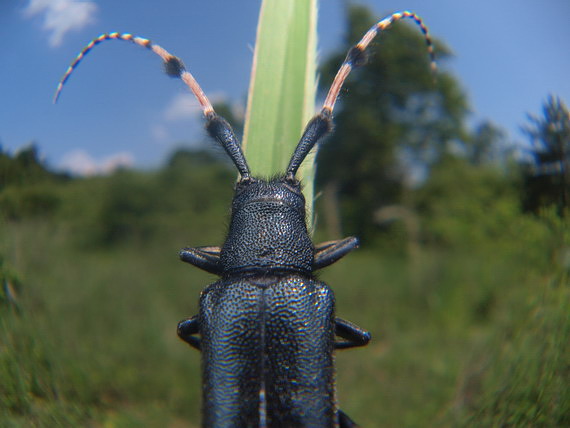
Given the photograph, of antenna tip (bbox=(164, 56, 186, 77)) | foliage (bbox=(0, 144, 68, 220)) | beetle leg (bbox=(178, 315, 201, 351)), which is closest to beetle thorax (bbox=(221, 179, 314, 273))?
beetle leg (bbox=(178, 315, 201, 351))

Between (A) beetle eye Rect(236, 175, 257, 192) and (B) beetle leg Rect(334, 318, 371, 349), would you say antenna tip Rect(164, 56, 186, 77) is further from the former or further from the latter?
(B) beetle leg Rect(334, 318, 371, 349)

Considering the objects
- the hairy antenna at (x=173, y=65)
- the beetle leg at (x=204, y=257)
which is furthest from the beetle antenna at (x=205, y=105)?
the beetle leg at (x=204, y=257)

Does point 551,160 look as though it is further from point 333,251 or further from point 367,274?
point 367,274

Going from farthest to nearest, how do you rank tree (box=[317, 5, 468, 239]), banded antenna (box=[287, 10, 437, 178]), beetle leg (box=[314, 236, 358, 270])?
tree (box=[317, 5, 468, 239]), beetle leg (box=[314, 236, 358, 270]), banded antenna (box=[287, 10, 437, 178])

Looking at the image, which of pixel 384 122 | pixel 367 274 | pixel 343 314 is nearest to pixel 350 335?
pixel 384 122

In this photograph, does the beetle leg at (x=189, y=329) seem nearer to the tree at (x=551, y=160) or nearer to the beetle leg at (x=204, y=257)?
the beetle leg at (x=204, y=257)

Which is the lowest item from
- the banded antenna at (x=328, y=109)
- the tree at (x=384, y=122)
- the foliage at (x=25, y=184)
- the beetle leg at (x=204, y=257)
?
the foliage at (x=25, y=184)
